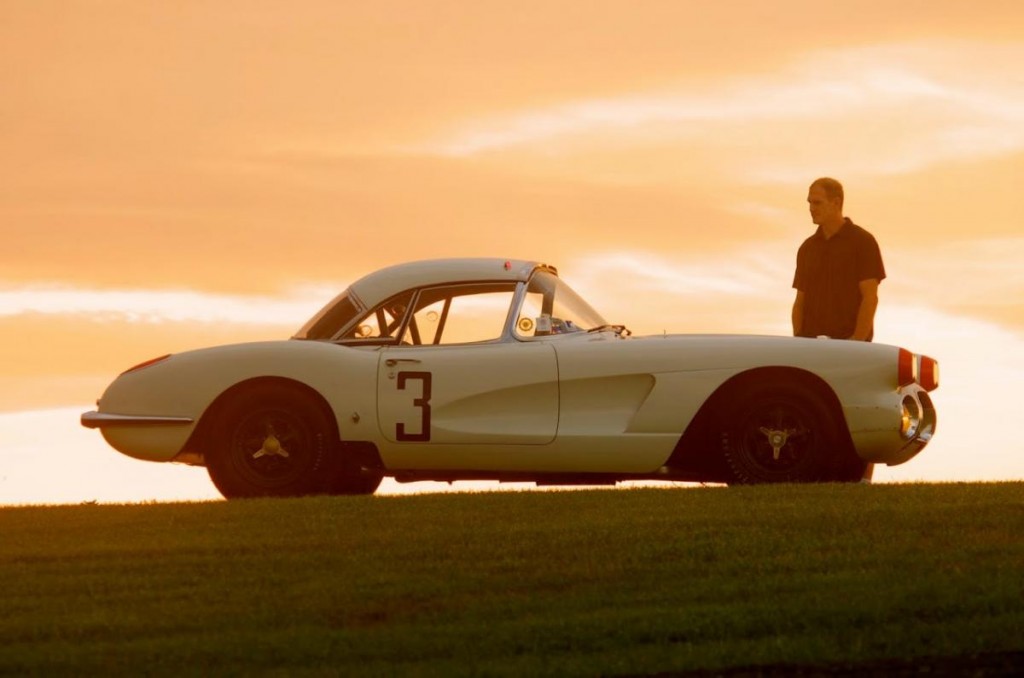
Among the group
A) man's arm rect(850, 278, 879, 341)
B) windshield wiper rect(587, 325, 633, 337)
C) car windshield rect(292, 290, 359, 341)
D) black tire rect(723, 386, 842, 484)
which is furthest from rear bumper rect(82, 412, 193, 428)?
man's arm rect(850, 278, 879, 341)

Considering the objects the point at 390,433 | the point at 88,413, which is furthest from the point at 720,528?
the point at 88,413

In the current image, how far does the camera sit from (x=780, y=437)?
1246cm

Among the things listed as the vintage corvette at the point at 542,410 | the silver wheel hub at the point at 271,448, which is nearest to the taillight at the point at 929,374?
the vintage corvette at the point at 542,410

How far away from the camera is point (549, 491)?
501 inches

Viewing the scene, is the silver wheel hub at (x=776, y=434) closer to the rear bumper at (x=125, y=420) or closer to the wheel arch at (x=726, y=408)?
the wheel arch at (x=726, y=408)

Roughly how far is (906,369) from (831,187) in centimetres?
219

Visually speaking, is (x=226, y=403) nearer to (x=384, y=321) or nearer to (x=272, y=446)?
(x=272, y=446)

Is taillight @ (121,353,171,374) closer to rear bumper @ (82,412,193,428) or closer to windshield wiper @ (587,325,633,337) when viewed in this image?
rear bumper @ (82,412,193,428)

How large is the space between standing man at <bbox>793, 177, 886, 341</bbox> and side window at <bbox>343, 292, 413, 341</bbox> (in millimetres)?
3635

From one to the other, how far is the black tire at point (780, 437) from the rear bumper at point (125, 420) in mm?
4219

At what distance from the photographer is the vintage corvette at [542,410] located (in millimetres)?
12414

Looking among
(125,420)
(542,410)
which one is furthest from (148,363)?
(542,410)

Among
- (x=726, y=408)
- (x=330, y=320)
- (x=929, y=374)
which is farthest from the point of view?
(x=330, y=320)

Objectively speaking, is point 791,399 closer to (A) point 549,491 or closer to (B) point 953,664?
(A) point 549,491
